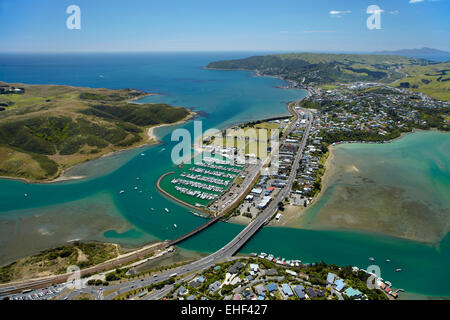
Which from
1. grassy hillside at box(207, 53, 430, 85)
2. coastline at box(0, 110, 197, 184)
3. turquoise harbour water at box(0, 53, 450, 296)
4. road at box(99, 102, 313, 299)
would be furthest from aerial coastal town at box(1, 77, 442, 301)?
grassy hillside at box(207, 53, 430, 85)

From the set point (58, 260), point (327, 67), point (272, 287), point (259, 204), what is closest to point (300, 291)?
point (272, 287)

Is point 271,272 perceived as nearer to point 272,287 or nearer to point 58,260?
point 272,287

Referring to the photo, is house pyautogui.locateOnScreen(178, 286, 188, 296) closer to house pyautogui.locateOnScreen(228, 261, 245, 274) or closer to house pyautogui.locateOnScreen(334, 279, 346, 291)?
house pyautogui.locateOnScreen(228, 261, 245, 274)

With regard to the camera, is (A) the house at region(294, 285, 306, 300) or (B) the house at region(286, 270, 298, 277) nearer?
(A) the house at region(294, 285, 306, 300)

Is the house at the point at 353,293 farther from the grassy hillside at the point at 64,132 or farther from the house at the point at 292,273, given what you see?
the grassy hillside at the point at 64,132

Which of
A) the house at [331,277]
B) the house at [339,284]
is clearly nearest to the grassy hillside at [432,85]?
the house at [331,277]
